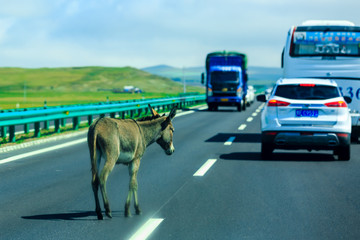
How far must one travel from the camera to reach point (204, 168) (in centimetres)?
1123

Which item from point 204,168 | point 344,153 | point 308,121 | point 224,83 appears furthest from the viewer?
point 224,83

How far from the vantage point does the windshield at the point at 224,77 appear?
121 feet

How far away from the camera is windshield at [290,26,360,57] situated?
55.7 feet

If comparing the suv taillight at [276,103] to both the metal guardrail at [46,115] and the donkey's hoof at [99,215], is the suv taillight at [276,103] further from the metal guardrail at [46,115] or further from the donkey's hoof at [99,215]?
the donkey's hoof at [99,215]

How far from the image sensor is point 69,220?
670 centimetres

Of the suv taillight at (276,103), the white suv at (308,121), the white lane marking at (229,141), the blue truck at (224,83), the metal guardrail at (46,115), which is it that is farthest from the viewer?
the blue truck at (224,83)

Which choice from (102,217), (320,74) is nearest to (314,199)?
(102,217)

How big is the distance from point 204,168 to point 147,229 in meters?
5.04

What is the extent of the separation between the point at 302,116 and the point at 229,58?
1016 inches

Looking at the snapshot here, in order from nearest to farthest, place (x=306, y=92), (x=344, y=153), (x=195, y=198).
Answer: (x=195, y=198) < (x=344, y=153) < (x=306, y=92)

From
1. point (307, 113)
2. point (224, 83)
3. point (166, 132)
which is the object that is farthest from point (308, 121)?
point (224, 83)

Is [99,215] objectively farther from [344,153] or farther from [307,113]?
[344,153]

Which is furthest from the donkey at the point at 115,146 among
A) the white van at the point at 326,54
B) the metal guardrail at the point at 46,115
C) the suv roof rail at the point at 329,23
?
the suv roof rail at the point at 329,23

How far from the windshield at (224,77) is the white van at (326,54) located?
63.0 ft
